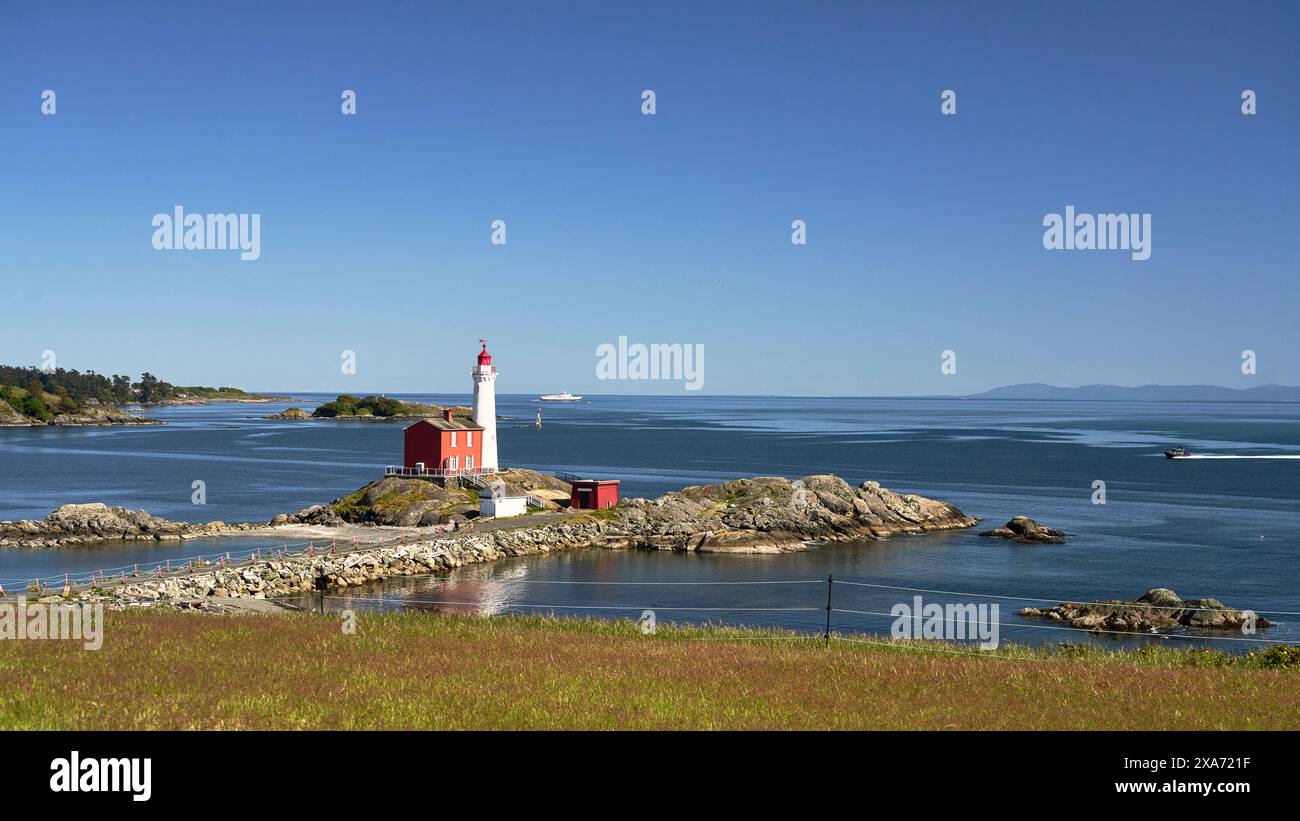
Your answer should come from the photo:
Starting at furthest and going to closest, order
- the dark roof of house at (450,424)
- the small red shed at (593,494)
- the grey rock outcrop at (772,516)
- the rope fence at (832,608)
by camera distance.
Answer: the dark roof of house at (450,424) < the small red shed at (593,494) < the grey rock outcrop at (772,516) < the rope fence at (832,608)

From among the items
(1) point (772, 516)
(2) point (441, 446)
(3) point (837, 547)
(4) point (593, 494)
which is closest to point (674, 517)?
(1) point (772, 516)

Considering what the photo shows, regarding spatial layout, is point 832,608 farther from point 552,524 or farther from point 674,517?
point 552,524

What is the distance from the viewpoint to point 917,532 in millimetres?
71812

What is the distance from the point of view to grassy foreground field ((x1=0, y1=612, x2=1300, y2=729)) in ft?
37.7

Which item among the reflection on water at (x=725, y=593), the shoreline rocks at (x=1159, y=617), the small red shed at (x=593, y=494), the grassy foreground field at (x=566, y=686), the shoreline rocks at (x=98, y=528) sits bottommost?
the reflection on water at (x=725, y=593)

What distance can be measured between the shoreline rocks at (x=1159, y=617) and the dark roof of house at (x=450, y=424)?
43.8 meters

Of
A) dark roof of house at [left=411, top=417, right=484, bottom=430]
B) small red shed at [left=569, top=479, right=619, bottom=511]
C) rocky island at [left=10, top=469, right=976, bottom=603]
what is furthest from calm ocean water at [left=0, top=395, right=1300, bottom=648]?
dark roof of house at [left=411, top=417, right=484, bottom=430]

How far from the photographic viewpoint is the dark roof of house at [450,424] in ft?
241

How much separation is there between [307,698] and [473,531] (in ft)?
165

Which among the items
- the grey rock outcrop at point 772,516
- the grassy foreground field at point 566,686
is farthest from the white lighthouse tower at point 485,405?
the grassy foreground field at point 566,686

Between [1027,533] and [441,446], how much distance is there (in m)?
39.4

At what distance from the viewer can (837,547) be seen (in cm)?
6644

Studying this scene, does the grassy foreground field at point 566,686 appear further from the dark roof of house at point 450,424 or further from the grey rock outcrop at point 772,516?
the dark roof of house at point 450,424
